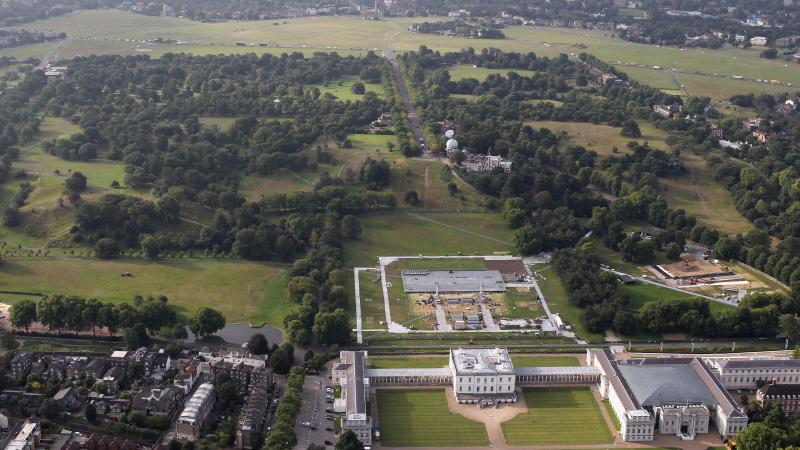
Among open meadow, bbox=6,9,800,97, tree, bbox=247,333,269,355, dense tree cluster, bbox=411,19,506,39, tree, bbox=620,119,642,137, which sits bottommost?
tree, bbox=247,333,269,355

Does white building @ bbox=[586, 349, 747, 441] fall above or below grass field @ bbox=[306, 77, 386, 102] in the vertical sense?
below

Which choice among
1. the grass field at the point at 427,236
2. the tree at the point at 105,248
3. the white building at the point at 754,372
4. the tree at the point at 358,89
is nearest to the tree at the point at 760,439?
the white building at the point at 754,372

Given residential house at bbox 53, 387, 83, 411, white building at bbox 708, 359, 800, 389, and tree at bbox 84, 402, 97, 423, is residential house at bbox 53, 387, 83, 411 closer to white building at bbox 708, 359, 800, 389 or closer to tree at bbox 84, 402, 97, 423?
tree at bbox 84, 402, 97, 423

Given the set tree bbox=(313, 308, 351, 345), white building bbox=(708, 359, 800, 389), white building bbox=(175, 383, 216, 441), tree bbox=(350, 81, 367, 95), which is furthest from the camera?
tree bbox=(350, 81, 367, 95)

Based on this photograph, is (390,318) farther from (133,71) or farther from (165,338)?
(133,71)

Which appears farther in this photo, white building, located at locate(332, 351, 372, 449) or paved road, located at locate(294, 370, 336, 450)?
paved road, located at locate(294, 370, 336, 450)

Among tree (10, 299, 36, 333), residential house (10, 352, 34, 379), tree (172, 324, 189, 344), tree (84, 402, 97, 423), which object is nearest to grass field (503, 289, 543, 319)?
tree (172, 324, 189, 344)

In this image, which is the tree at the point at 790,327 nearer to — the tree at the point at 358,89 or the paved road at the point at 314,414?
the paved road at the point at 314,414

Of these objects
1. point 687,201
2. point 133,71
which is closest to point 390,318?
point 687,201
